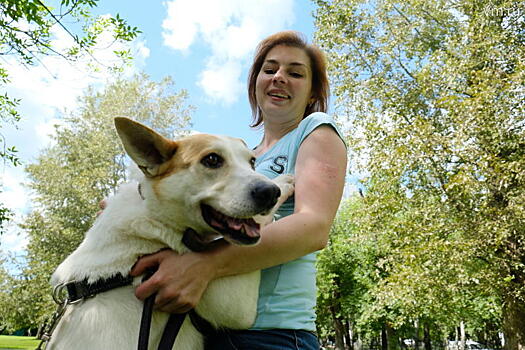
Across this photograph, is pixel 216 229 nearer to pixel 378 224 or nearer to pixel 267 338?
pixel 267 338

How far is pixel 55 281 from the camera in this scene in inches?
97.9

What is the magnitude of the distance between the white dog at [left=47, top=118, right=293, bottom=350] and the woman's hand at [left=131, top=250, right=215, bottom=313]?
131 mm

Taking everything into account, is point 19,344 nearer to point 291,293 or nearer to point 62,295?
point 62,295

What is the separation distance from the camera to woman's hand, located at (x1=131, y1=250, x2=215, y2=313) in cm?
214

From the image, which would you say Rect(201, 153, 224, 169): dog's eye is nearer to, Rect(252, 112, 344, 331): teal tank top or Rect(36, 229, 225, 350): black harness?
Rect(36, 229, 225, 350): black harness

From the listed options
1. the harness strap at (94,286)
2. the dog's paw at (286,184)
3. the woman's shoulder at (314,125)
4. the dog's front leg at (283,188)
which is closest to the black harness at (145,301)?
the harness strap at (94,286)

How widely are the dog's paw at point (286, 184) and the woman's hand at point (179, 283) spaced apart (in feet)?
2.44

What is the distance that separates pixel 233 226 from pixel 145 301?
1.92ft

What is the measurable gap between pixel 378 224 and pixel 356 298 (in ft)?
66.2

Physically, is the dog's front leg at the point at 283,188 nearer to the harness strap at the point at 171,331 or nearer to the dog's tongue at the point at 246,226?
the dog's tongue at the point at 246,226

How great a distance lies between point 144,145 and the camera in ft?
8.29

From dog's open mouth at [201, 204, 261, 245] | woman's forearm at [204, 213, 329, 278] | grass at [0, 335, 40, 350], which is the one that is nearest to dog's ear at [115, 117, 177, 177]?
dog's open mouth at [201, 204, 261, 245]

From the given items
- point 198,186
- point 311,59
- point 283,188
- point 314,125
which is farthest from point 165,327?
point 311,59

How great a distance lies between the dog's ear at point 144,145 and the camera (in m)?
2.45
